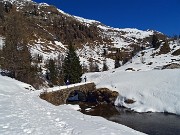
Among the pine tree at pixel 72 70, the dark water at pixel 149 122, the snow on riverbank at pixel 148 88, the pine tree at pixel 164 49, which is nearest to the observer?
the dark water at pixel 149 122

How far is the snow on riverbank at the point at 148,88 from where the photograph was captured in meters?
51.8

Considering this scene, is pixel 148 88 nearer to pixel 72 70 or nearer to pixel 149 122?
pixel 149 122

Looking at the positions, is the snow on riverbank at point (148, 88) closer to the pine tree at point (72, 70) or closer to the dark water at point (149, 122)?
Result: the dark water at point (149, 122)

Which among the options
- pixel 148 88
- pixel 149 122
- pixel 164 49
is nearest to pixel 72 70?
pixel 148 88

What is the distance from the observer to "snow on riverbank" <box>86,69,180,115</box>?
2039 inches

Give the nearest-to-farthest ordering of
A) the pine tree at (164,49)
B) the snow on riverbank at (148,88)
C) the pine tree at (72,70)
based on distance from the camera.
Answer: the snow on riverbank at (148,88) → the pine tree at (72,70) → the pine tree at (164,49)

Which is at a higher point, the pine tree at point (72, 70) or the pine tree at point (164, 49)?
the pine tree at point (164, 49)

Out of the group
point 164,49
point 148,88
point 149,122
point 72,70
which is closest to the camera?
point 149,122

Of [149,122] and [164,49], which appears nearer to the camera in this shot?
[149,122]

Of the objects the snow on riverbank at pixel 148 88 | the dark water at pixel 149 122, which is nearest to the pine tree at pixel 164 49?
the snow on riverbank at pixel 148 88

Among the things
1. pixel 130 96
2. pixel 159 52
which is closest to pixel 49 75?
pixel 159 52

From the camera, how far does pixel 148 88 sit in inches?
2276

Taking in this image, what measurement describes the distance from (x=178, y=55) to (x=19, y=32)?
216 ft

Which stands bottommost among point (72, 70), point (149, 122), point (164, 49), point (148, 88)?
point (149, 122)
